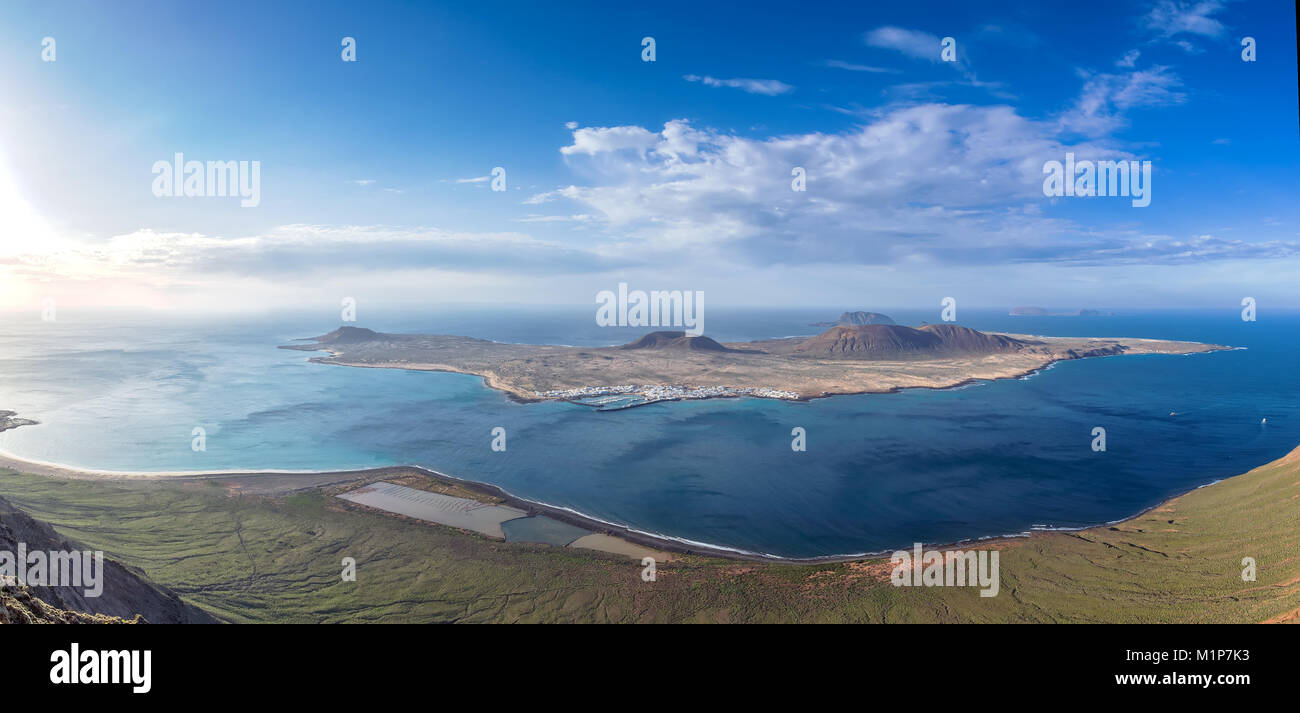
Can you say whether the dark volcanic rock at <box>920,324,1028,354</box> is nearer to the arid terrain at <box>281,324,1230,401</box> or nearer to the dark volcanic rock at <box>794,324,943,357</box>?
the arid terrain at <box>281,324,1230,401</box>

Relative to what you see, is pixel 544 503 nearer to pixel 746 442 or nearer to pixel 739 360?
pixel 746 442

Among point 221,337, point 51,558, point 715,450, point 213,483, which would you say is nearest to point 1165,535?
point 715,450

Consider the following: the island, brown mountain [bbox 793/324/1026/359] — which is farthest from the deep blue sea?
brown mountain [bbox 793/324/1026/359]

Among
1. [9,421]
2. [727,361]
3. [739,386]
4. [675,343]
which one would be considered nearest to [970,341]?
[727,361]

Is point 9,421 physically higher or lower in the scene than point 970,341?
lower

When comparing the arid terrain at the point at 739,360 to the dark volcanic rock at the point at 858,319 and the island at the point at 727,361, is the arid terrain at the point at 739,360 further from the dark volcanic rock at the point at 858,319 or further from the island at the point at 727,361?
the dark volcanic rock at the point at 858,319

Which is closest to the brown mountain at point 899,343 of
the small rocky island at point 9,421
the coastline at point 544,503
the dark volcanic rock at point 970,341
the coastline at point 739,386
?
the dark volcanic rock at point 970,341
